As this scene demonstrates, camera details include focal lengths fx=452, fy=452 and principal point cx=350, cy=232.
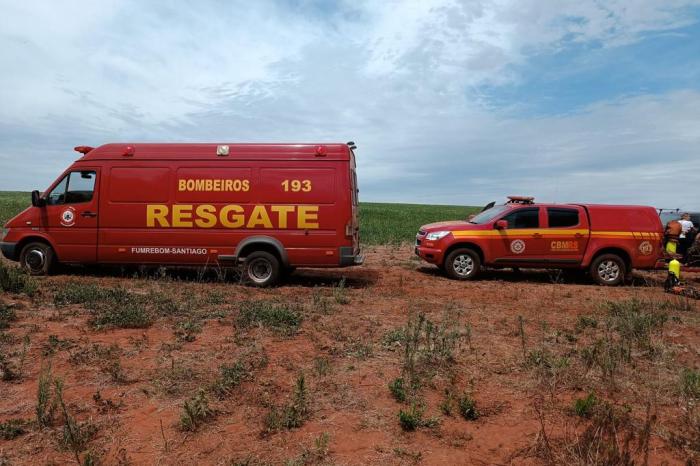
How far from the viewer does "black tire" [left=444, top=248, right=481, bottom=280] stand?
36.0ft

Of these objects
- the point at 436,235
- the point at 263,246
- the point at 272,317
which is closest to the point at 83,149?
the point at 263,246

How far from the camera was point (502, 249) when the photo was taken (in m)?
10.8

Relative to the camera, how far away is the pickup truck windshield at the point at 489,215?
36.6 feet

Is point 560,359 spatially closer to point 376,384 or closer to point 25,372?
point 376,384

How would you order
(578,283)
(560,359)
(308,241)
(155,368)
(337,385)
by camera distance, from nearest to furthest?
(337,385) < (155,368) < (560,359) < (308,241) < (578,283)

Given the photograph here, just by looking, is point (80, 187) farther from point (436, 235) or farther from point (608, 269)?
point (608, 269)

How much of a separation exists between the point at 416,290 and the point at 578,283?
467 cm

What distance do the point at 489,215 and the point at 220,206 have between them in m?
6.59

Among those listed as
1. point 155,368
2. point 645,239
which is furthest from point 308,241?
point 645,239

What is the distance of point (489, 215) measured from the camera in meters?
11.5

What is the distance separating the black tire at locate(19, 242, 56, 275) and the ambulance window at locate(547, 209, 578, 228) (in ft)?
37.0

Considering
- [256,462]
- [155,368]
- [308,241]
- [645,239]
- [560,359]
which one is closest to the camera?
[256,462]

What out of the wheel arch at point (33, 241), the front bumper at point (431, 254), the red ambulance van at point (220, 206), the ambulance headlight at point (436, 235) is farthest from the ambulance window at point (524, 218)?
the wheel arch at point (33, 241)

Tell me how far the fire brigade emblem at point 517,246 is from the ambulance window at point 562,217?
82 centimetres
